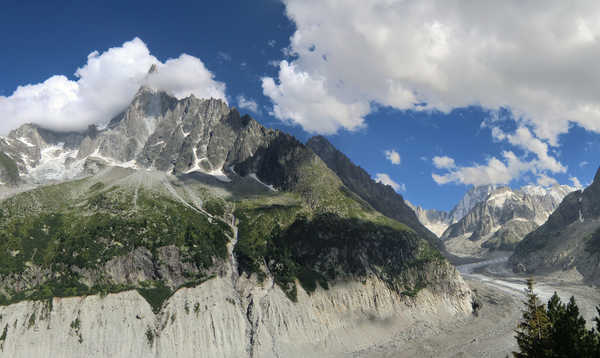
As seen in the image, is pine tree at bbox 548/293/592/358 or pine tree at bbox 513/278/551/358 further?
pine tree at bbox 513/278/551/358

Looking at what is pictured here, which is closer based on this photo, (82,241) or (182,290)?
(182,290)

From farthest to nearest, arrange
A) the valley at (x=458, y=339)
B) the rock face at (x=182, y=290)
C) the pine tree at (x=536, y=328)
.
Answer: the valley at (x=458, y=339), the rock face at (x=182, y=290), the pine tree at (x=536, y=328)

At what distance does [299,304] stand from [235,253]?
4191cm

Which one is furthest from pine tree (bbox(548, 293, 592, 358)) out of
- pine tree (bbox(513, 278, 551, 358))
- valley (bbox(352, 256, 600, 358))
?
valley (bbox(352, 256, 600, 358))

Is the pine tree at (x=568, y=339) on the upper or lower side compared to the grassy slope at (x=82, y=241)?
lower

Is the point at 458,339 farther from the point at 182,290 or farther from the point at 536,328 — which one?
the point at 182,290

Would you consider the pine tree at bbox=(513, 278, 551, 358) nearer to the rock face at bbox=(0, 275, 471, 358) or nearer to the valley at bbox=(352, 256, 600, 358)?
the valley at bbox=(352, 256, 600, 358)

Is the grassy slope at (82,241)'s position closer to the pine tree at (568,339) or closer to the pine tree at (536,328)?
the pine tree at (536,328)

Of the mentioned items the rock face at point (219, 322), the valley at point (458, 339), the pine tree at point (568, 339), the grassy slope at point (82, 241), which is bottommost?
the valley at point (458, 339)

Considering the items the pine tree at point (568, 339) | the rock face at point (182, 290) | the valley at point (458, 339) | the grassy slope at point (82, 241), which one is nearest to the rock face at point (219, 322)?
the rock face at point (182, 290)

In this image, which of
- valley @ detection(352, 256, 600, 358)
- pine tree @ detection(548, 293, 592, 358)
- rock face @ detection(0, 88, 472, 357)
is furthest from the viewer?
valley @ detection(352, 256, 600, 358)

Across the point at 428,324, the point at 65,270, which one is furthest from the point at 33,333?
the point at 428,324

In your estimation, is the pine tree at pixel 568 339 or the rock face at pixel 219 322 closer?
the pine tree at pixel 568 339

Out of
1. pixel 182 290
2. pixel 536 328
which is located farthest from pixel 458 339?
pixel 182 290
